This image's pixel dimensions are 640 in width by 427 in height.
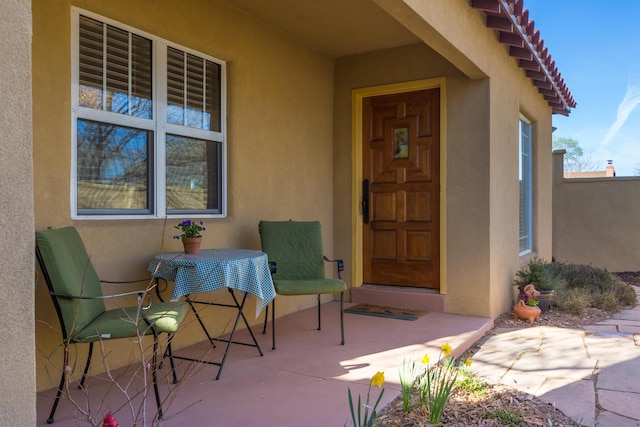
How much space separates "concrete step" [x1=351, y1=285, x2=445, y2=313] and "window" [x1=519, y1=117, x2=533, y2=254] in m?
2.24

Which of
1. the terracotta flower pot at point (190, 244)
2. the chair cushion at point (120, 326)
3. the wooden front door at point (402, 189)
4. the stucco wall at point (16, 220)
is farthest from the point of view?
the wooden front door at point (402, 189)

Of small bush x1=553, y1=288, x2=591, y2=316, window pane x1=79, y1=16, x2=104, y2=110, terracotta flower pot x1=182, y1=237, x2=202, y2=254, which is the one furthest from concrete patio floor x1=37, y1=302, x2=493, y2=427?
window pane x1=79, y1=16, x2=104, y2=110

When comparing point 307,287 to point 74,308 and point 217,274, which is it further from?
point 74,308

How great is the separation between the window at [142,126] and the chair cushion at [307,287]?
0.88m

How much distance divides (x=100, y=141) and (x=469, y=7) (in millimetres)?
3154

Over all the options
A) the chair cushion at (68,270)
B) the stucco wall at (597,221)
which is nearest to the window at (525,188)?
the stucco wall at (597,221)

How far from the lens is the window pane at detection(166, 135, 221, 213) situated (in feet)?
12.4

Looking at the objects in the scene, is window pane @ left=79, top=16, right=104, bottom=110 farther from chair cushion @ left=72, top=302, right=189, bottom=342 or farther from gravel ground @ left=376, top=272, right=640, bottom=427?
gravel ground @ left=376, top=272, right=640, bottom=427

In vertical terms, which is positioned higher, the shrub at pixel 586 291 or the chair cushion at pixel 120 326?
the chair cushion at pixel 120 326

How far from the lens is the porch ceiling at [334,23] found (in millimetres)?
4266

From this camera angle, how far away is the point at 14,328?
1306mm

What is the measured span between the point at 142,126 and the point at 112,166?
14.8 inches

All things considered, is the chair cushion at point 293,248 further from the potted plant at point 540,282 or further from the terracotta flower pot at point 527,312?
the potted plant at point 540,282

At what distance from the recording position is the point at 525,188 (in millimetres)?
6801
